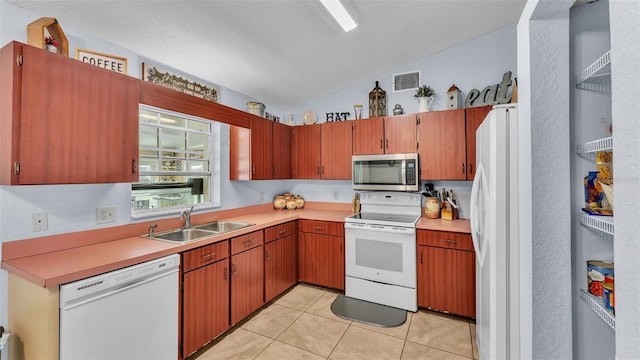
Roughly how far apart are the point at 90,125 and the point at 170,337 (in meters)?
1.46

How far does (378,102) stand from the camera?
3.37 meters

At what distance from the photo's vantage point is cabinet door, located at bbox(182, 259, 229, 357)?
1917 mm

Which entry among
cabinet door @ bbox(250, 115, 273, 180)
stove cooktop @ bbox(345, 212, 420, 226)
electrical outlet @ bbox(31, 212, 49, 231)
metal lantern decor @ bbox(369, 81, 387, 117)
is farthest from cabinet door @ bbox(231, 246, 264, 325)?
metal lantern decor @ bbox(369, 81, 387, 117)

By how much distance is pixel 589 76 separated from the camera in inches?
42.5

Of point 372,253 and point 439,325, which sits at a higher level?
point 372,253

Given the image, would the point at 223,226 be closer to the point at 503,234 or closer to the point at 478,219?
the point at 478,219

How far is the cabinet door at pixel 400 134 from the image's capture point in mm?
2967

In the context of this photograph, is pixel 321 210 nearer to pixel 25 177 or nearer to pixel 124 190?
pixel 124 190

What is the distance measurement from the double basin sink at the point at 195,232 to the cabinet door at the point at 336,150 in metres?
1.32

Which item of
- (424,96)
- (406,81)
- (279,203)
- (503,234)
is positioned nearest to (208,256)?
(279,203)

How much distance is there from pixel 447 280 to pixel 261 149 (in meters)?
2.40

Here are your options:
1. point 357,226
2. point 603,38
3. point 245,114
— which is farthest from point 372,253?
point 603,38

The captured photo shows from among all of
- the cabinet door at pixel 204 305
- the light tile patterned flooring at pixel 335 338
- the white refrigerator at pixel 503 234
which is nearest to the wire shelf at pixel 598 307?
the white refrigerator at pixel 503 234

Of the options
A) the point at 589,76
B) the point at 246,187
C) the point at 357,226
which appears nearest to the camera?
the point at 589,76
